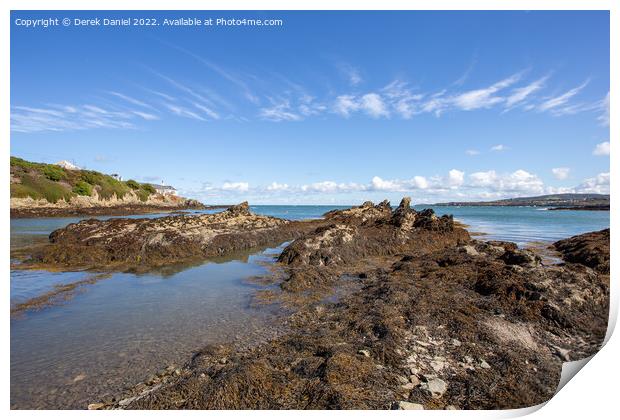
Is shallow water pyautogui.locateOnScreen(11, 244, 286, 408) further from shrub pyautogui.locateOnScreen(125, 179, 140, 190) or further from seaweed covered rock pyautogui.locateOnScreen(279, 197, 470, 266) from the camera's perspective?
shrub pyautogui.locateOnScreen(125, 179, 140, 190)

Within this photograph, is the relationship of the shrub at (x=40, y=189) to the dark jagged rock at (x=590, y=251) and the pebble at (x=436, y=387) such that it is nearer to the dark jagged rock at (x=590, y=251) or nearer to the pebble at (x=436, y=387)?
the pebble at (x=436, y=387)

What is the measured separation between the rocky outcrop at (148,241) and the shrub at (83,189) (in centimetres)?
6107

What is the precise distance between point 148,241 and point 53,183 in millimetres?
67603

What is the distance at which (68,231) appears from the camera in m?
21.5

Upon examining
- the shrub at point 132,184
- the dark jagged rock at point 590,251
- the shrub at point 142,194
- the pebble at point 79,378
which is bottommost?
the pebble at point 79,378

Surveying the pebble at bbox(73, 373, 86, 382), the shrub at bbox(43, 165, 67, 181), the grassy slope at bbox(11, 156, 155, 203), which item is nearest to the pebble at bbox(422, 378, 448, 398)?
the pebble at bbox(73, 373, 86, 382)

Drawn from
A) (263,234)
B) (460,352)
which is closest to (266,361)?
(460,352)

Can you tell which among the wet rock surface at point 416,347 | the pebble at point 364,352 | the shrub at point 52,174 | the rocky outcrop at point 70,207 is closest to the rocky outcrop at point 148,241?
the wet rock surface at point 416,347

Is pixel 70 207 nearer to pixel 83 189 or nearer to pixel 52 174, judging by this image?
pixel 83 189

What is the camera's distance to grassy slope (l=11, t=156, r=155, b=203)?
59.5 m

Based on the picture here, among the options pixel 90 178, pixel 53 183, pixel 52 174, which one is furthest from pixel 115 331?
pixel 90 178

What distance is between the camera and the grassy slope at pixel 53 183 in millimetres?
59531

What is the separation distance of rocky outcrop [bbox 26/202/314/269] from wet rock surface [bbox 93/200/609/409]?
30.9 feet
